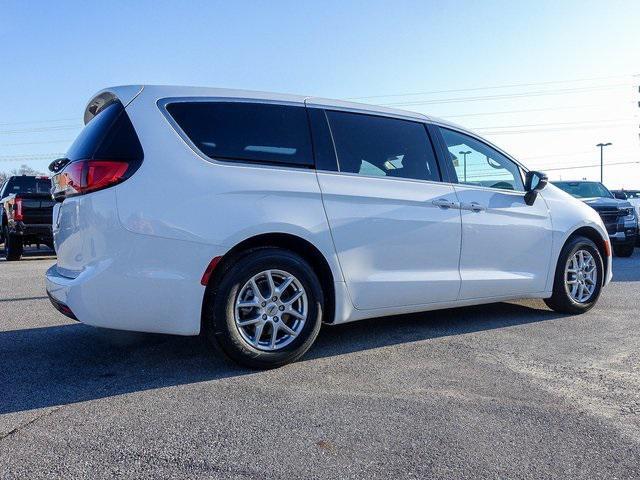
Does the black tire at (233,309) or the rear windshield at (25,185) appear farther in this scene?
the rear windshield at (25,185)

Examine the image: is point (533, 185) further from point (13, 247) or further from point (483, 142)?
point (13, 247)

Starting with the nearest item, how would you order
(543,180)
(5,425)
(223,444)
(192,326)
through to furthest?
(223,444), (5,425), (192,326), (543,180)

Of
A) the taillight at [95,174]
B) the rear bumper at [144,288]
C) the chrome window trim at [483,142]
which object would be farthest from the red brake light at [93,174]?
the chrome window trim at [483,142]

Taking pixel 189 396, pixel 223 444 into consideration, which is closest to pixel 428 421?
pixel 223 444

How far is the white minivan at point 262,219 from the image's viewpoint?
3260mm

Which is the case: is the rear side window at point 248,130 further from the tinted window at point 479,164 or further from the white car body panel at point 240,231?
the tinted window at point 479,164

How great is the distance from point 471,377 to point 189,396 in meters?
1.73

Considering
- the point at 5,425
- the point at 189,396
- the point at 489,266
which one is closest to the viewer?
the point at 5,425

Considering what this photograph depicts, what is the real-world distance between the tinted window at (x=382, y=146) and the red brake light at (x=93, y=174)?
153 cm

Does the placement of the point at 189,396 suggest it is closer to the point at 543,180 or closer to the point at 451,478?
the point at 451,478

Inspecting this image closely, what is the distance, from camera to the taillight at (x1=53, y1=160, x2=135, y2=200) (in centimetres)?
327

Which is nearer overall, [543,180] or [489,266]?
[489,266]

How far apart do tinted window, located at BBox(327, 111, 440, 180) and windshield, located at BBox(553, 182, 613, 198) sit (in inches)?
357

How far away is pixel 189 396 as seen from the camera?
121 inches
